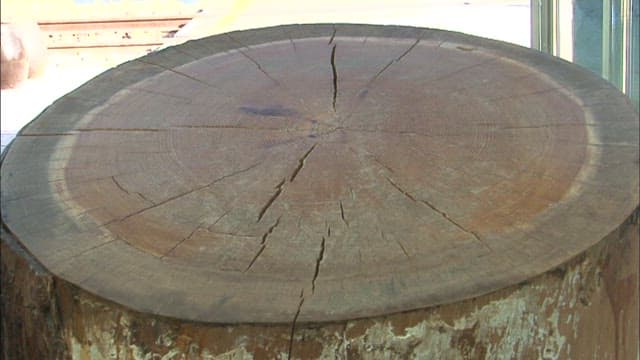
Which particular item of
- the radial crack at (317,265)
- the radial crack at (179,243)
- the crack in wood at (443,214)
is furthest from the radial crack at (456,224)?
the radial crack at (179,243)

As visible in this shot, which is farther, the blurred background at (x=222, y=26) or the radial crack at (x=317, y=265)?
the blurred background at (x=222, y=26)

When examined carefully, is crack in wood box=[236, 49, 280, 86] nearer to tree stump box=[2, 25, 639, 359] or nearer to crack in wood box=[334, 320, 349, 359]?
tree stump box=[2, 25, 639, 359]

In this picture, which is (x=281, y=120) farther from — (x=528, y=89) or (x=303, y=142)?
(x=528, y=89)

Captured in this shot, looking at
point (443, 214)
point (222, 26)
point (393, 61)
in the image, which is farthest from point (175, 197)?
point (222, 26)

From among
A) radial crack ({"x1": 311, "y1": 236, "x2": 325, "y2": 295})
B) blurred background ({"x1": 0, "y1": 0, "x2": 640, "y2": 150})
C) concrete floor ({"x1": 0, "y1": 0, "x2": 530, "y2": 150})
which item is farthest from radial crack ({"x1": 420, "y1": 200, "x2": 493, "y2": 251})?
concrete floor ({"x1": 0, "y1": 0, "x2": 530, "y2": 150})

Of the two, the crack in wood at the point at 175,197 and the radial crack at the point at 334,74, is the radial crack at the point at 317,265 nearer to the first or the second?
the crack in wood at the point at 175,197

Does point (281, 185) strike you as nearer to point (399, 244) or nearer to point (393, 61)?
point (399, 244)
